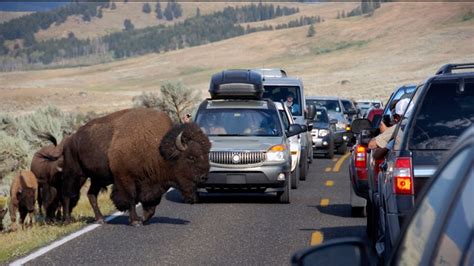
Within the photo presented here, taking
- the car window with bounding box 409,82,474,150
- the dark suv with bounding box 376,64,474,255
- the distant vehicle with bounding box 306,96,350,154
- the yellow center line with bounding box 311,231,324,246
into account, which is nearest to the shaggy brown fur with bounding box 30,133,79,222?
the yellow center line with bounding box 311,231,324,246

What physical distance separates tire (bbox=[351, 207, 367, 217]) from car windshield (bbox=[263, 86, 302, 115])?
10.6 m

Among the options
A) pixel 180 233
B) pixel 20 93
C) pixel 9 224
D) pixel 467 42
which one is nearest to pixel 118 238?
pixel 180 233

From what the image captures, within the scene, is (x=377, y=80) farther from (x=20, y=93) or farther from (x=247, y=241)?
(x=247, y=241)

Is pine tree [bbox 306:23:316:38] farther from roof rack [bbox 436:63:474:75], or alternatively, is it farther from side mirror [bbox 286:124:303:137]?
roof rack [bbox 436:63:474:75]

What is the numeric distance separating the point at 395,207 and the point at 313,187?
12808 millimetres

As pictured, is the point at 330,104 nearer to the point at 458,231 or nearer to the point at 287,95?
the point at 287,95

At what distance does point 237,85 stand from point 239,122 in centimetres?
443

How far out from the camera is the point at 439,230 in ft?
12.3

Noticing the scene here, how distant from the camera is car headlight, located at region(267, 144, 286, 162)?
17.9 meters

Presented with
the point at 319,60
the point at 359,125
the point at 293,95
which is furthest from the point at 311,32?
the point at 359,125

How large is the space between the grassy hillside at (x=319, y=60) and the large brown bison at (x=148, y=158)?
83.2 meters

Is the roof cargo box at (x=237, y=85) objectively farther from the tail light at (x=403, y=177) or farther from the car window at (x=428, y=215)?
the car window at (x=428, y=215)

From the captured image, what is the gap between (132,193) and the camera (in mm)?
14859

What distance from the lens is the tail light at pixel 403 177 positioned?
8328mm
